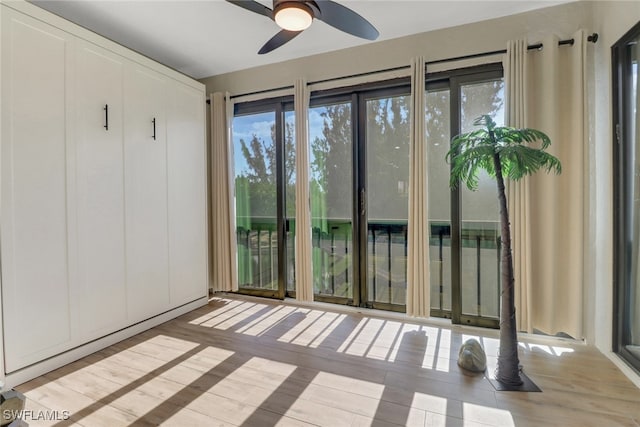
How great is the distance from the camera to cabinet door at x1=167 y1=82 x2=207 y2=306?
3119 mm

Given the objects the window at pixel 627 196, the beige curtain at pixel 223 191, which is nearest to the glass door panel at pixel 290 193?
the beige curtain at pixel 223 191

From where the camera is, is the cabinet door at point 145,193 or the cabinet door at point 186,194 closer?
the cabinet door at point 145,193

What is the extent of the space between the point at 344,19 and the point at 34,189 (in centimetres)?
229

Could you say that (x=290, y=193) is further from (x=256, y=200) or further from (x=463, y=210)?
(x=463, y=210)

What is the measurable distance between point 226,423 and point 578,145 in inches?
119

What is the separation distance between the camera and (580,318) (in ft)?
7.84

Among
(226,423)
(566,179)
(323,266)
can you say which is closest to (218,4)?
(323,266)

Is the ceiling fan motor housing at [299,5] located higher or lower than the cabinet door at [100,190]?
higher

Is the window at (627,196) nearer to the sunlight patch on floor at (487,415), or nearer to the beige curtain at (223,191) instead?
the sunlight patch on floor at (487,415)

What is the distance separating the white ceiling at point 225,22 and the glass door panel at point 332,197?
742mm

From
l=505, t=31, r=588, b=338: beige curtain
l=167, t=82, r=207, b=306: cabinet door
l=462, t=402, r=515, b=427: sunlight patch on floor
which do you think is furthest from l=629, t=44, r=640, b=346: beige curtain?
l=167, t=82, r=207, b=306: cabinet door

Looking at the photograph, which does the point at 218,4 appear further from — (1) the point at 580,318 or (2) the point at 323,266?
(1) the point at 580,318

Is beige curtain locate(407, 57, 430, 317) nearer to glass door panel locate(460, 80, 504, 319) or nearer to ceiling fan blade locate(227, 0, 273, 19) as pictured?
glass door panel locate(460, 80, 504, 319)

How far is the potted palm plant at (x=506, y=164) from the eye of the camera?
6.22ft
